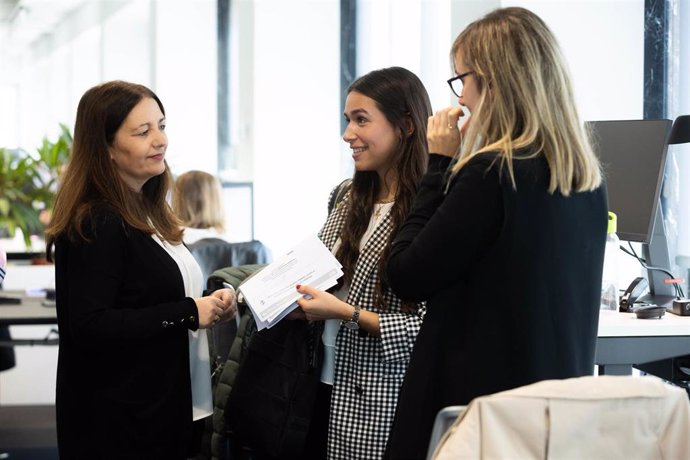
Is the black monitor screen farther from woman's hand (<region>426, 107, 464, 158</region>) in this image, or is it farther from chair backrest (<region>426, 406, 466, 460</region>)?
chair backrest (<region>426, 406, 466, 460</region>)

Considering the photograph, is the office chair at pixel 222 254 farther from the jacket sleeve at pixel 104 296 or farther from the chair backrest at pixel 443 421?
the chair backrest at pixel 443 421

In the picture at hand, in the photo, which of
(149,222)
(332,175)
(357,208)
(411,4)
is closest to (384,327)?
(357,208)

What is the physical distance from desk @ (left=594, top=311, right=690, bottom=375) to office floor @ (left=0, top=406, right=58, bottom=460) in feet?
9.84

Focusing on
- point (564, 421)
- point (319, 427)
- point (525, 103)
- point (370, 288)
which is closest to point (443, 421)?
point (564, 421)

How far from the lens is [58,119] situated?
804cm

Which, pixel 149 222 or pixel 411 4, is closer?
pixel 149 222

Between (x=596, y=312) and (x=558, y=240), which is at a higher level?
(x=558, y=240)

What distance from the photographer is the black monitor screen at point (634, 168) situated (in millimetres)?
2846

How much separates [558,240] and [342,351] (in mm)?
702

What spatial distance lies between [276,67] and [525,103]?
5.15 meters

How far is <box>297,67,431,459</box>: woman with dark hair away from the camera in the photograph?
2.10 meters

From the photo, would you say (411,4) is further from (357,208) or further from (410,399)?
(410,399)

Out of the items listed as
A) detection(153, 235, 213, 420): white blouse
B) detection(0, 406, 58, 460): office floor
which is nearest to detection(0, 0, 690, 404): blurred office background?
detection(0, 406, 58, 460): office floor

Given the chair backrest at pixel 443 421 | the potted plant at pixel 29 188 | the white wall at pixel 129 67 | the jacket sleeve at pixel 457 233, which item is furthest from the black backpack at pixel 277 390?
the white wall at pixel 129 67
